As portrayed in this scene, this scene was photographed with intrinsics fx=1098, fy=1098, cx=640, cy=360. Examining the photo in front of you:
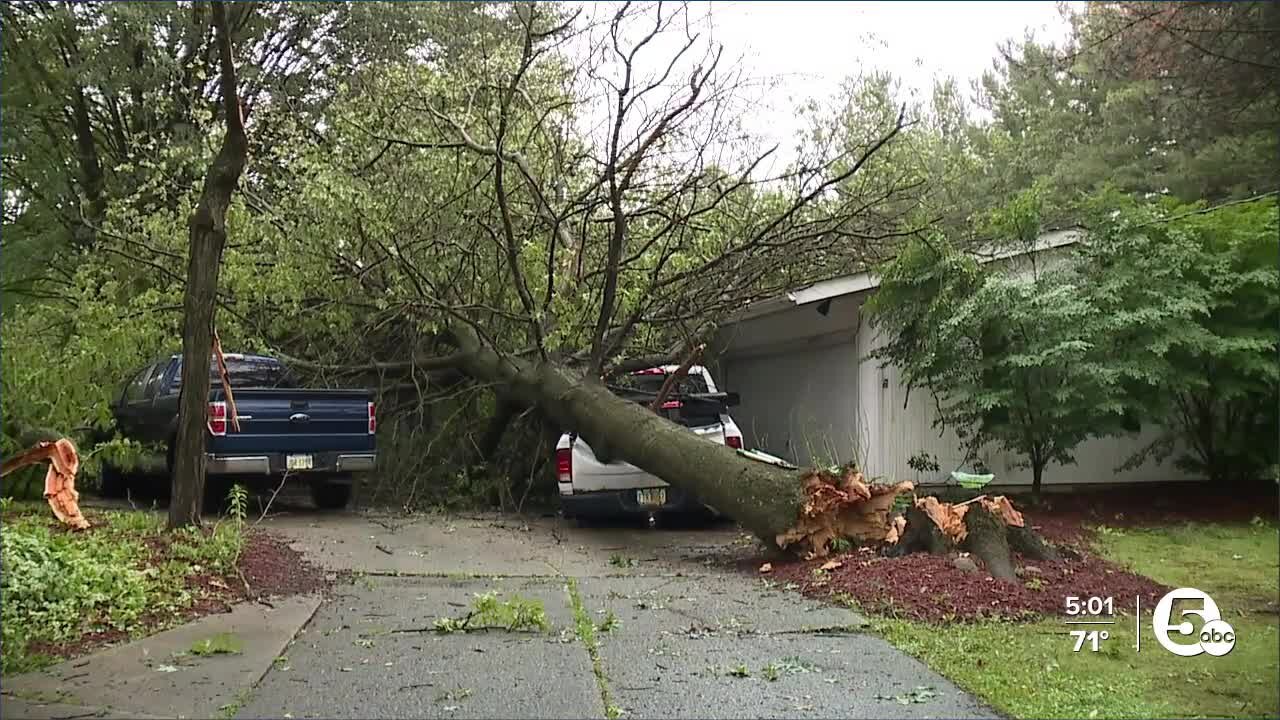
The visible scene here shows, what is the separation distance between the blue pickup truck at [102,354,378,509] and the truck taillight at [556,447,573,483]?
2.28 meters

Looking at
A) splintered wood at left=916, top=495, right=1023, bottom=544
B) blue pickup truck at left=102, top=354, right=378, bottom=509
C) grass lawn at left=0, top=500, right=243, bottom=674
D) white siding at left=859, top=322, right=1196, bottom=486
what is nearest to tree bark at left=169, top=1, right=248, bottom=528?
grass lawn at left=0, top=500, right=243, bottom=674

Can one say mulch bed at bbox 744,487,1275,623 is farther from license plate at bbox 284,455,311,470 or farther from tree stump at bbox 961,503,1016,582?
license plate at bbox 284,455,311,470

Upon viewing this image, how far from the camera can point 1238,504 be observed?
1246 centimetres

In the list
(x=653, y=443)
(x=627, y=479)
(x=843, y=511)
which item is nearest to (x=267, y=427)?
(x=627, y=479)

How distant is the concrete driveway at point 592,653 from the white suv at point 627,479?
1.70 m

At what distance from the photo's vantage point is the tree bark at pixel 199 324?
Answer: 8.70 metres

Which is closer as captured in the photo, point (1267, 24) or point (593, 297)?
point (1267, 24)

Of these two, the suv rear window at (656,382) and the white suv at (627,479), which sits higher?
the suv rear window at (656,382)

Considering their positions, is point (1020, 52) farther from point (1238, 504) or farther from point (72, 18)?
point (72, 18)

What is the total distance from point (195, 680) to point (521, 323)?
8.25m

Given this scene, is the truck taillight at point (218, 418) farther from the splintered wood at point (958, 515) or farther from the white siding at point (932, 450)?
the white siding at point (932, 450)

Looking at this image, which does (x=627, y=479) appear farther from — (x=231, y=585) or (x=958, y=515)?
(x=231, y=585)

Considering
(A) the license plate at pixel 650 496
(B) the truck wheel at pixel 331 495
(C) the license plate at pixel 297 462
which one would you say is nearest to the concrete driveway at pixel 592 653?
(A) the license plate at pixel 650 496

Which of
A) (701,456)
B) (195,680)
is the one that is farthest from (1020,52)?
(195,680)
